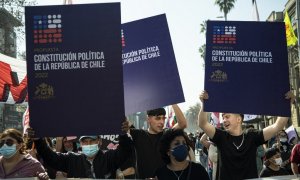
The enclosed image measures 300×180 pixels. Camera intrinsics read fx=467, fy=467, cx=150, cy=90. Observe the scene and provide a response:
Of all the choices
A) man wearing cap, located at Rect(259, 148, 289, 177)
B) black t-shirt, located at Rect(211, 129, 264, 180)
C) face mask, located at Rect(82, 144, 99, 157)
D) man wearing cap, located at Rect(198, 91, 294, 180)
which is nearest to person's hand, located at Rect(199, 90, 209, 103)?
man wearing cap, located at Rect(198, 91, 294, 180)

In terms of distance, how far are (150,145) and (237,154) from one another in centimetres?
102

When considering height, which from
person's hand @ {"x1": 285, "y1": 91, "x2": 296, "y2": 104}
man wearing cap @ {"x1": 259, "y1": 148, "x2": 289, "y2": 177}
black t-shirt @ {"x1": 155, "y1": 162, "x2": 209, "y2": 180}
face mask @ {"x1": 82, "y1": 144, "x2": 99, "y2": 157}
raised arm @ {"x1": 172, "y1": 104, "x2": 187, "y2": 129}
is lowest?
man wearing cap @ {"x1": 259, "y1": 148, "x2": 289, "y2": 177}

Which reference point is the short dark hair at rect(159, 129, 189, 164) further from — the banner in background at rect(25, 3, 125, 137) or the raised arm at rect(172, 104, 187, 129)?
the raised arm at rect(172, 104, 187, 129)

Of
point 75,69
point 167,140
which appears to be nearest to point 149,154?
point 167,140

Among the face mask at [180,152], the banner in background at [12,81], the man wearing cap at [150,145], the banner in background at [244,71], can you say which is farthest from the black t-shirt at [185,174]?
the banner in background at [12,81]

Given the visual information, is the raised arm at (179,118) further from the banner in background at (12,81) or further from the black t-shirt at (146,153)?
the banner in background at (12,81)

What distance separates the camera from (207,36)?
4844 mm

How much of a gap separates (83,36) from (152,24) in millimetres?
1524

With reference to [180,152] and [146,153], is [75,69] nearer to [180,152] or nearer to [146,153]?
[180,152]

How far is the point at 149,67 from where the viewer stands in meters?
5.50

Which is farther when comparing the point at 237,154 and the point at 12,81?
the point at 12,81

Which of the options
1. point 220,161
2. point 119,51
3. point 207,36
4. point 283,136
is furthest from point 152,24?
point 283,136

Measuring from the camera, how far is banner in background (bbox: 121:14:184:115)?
17.3ft

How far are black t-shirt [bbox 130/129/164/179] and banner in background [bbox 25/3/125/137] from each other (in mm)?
1178
